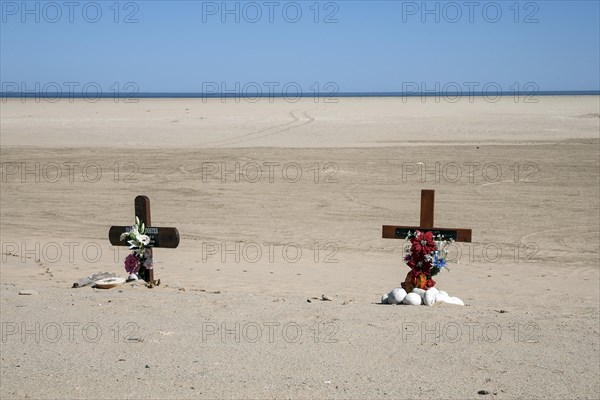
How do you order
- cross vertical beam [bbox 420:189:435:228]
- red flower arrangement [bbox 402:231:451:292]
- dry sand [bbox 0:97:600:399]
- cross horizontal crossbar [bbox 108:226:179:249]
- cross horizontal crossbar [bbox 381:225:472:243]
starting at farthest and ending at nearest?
cross horizontal crossbar [bbox 108:226:179:249], cross vertical beam [bbox 420:189:435:228], cross horizontal crossbar [bbox 381:225:472:243], red flower arrangement [bbox 402:231:451:292], dry sand [bbox 0:97:600:399]

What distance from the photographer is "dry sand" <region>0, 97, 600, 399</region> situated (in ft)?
19.7

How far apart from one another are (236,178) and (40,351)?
14541 millimetres

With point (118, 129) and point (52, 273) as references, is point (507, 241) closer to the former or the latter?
point (52, 273)

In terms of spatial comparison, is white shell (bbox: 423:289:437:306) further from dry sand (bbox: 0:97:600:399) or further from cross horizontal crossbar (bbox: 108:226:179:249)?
cross horizontal crossbar (bbox: 108:226:179:249)

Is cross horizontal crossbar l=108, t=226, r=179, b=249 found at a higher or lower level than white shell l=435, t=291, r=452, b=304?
higher

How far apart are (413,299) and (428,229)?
939 mm

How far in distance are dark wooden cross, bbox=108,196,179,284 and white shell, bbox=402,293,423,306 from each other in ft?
8.69

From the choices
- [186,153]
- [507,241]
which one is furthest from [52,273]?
[186,153]

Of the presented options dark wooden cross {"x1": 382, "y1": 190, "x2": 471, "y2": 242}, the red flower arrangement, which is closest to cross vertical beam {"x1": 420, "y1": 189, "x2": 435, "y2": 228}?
dark wooden cross {"x1": 382, "y1": 190, "x2": 471, "y2": 242}

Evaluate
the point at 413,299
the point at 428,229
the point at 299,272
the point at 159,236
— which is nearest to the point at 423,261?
the point at 428,229

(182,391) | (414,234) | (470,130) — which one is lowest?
(182,391)

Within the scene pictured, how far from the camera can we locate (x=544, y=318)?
7.62m

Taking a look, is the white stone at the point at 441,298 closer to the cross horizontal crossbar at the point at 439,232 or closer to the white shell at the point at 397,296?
the white shell at the point at 397,296

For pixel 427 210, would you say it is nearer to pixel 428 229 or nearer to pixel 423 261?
pixel 428 229
